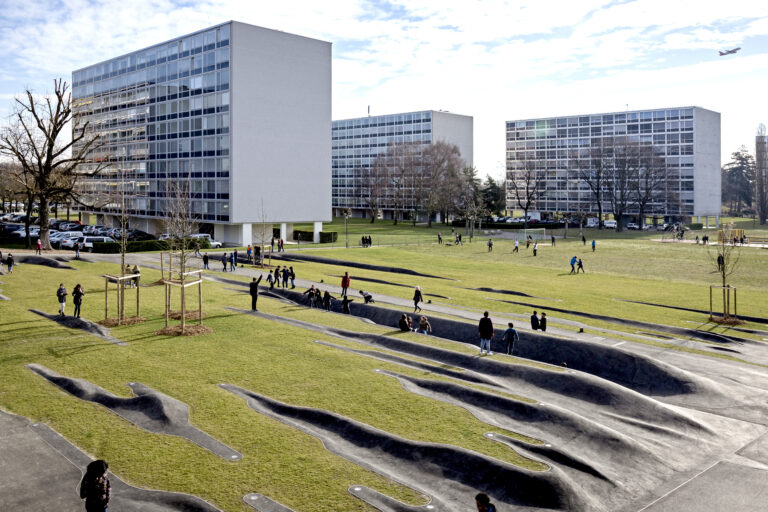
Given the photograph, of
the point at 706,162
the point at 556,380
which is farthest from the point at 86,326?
the point at 706,162

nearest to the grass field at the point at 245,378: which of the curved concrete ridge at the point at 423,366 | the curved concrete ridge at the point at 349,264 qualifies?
the curved concrete ridge at the point at 423,366

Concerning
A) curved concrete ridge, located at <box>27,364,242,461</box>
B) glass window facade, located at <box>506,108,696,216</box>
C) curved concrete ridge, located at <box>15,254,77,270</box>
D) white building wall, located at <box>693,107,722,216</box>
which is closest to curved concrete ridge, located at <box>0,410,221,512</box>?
curved concrete ridge, located at <box>27,364,242,461</box>

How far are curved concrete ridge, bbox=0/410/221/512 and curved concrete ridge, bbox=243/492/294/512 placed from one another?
2.34ft

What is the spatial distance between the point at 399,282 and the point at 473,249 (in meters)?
31.0

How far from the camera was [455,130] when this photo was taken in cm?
15500

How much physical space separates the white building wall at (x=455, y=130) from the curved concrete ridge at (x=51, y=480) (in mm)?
135584

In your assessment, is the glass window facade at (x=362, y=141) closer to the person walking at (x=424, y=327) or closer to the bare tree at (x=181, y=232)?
the bare tree at (x=181, y=232)

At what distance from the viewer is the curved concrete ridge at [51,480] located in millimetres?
12711

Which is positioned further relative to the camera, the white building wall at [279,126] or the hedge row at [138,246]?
the white building wall at [279,126]

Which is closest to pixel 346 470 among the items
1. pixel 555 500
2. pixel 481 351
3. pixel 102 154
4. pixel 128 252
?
pixel 555 500

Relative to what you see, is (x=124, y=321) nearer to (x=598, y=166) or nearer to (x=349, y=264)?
(x=349, y=264)

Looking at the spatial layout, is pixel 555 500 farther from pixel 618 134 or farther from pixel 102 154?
pixel 618 134

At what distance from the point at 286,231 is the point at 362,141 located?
85086mm

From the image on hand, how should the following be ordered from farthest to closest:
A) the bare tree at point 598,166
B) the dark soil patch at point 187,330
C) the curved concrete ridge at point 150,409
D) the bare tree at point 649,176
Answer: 1. the bare tree at point 598,166
2. the bare tree at point 649,176
3. the dark soil patch at point 187,330
4. the curved concrete ridge at point 150,409
